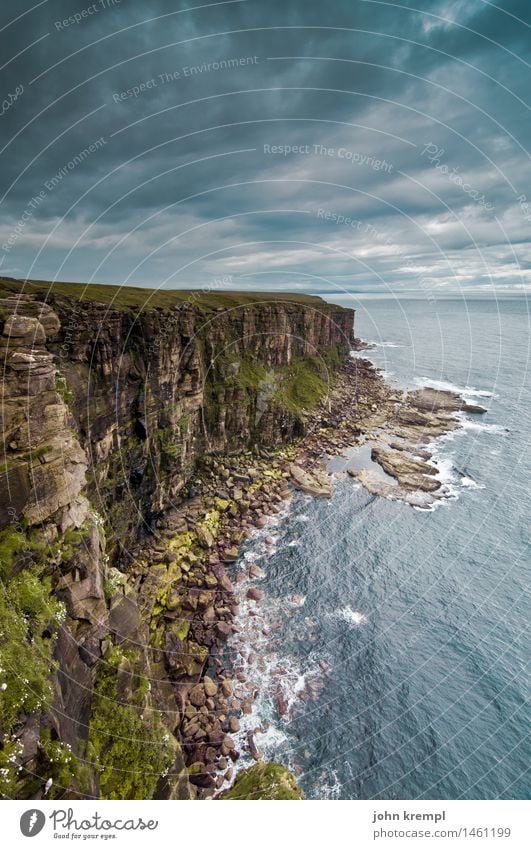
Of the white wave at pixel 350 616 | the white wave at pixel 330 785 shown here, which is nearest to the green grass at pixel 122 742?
the white wave at pixel 330 785

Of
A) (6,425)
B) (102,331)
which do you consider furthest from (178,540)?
(6,425)

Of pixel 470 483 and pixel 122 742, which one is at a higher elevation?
pixel 122 742

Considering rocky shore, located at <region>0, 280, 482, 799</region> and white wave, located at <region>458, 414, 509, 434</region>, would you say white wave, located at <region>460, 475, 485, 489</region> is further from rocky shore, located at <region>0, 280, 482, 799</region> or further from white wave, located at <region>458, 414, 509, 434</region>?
white wave, located at <region>458, 414, 509, 434</region>

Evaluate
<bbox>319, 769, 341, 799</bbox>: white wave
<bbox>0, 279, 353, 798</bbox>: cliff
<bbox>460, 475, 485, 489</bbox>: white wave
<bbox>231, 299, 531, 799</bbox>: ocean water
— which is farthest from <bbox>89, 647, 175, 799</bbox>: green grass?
<bbox>460, 475, 485, 489</bbox>: white wave

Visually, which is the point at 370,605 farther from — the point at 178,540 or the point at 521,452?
the point at 521,452

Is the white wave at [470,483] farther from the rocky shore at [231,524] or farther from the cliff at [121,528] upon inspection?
the cliff at [121,528]
